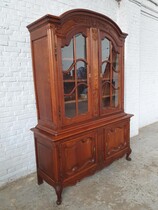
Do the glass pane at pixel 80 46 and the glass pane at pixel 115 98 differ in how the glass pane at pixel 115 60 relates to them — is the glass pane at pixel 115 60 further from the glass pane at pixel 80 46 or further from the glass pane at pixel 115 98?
the glass pane at pixel 80 46

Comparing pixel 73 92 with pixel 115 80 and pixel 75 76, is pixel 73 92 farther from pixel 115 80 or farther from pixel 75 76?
pixel 115 80

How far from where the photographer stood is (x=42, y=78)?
1.81 meters

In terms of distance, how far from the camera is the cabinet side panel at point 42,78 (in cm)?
170

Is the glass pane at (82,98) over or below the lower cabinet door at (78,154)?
over

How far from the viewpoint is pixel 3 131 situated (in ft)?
6.76

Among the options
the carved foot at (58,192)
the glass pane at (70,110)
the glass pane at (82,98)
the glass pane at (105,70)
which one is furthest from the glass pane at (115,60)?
the carved foot at (58,192)

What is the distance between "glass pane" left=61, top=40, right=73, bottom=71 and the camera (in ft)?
5.67

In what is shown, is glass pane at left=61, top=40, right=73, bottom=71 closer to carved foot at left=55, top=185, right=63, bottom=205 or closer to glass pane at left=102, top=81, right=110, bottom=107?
glass pane at left=102, top=81, right=110, bottom=107

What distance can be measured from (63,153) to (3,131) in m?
0.85

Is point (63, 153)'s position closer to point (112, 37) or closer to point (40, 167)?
point (40, 167)

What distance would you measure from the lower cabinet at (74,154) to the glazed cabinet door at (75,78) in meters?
0.25

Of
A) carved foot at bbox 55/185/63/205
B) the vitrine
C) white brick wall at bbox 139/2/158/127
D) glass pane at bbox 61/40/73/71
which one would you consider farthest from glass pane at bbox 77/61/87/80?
white brick wall at bbox 139/2/158/127

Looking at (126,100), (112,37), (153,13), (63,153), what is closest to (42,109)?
(63,153)

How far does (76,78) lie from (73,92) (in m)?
0.16
